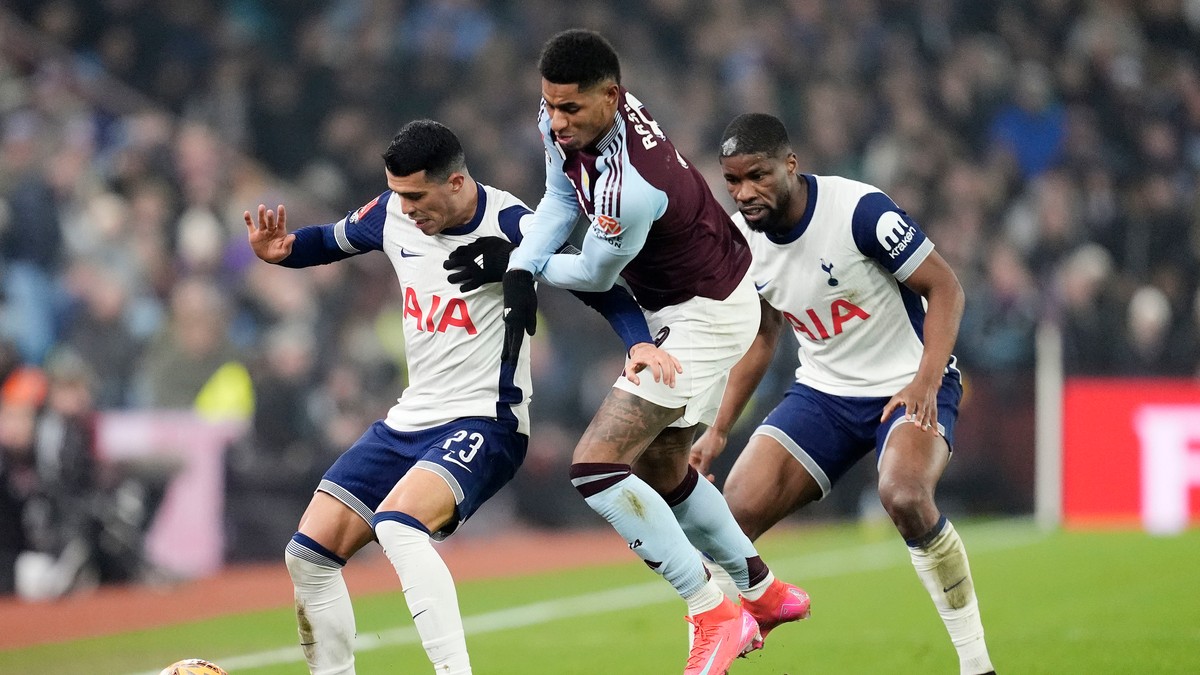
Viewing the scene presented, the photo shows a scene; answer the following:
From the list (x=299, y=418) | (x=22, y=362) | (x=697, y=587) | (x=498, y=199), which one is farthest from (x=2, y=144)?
(x=697, y=587)

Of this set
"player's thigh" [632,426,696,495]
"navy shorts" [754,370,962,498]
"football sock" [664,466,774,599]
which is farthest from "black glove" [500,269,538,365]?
"navy shorts" [754,370,962,498]

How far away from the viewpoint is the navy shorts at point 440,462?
5793 mm

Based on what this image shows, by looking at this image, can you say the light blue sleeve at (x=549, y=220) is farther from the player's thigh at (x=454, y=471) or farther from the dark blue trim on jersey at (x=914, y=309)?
the dark blue trim on jersey at (x=914, y=309)

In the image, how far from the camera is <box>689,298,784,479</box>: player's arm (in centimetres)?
681

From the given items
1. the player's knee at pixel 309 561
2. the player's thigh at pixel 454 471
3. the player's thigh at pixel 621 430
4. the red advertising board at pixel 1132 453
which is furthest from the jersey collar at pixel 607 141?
the red advertising board at pixel 1132 453

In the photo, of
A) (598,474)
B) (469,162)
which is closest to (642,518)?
(598,474)

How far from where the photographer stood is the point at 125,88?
15.4 m

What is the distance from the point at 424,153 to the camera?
5.79 m

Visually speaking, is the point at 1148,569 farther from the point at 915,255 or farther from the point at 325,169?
the point at 325,169

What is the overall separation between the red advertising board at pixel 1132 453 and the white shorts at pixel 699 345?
912 cm

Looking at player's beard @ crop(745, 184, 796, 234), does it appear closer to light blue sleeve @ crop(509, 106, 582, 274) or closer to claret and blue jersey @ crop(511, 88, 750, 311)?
claret and blue jersey @ crop(511, 88, 750, 311)

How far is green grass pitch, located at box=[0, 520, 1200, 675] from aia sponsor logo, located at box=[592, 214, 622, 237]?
257 centimetres

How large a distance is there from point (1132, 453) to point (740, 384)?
28.4ft

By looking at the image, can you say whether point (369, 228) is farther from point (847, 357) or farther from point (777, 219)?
point (847, 357)
